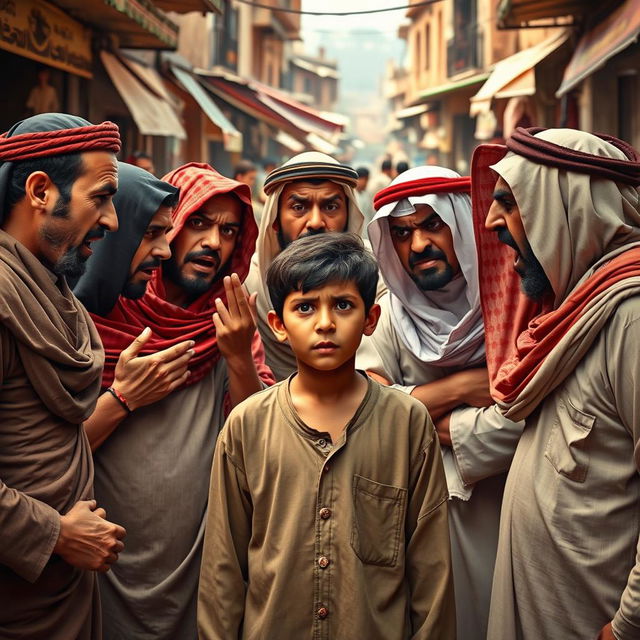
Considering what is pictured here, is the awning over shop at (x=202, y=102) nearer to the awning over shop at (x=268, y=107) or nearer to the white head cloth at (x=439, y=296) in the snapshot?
the awning over shop at (x=268, y=107)

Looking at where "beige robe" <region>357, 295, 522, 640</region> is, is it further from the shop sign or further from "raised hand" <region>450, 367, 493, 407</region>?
the shop sign

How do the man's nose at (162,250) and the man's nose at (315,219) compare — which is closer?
the man's nose at (162,250)

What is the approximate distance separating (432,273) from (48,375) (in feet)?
4.97

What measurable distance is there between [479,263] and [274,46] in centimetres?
3313

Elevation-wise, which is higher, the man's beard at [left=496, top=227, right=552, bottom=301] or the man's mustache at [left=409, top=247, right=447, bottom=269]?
the man's mustache at [left=409, top=247, right=447, bottom=269]

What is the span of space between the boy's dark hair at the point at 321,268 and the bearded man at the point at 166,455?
21.1 inches

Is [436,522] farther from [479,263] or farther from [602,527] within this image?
[479,263]

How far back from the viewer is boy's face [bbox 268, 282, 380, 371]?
2406mm

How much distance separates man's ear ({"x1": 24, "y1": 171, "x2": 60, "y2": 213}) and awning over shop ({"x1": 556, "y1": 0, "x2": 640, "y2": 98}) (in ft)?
19.6

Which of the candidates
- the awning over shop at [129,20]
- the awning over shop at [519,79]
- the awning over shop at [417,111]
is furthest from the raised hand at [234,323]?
the awning over shop at [417,111]

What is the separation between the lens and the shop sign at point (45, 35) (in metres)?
7.46

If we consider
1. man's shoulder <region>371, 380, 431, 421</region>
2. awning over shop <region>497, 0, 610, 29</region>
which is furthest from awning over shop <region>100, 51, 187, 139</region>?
man's shoulder <region>371, 380, 431, 421</region>

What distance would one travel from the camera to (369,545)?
2.40 meters

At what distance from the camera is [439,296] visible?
338 cm
